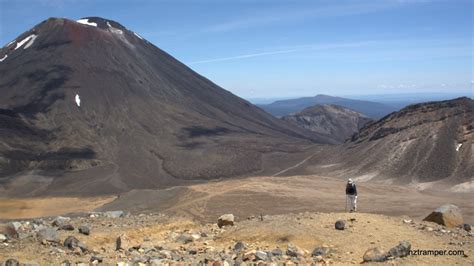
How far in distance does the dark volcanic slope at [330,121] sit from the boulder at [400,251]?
389 feet

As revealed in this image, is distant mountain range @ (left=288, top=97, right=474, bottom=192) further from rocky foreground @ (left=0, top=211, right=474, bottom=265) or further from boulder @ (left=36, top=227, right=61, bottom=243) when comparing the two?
boulder @ (left=36, top=227, right=61, bottom=243)

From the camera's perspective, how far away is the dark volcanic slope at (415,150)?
154 ft

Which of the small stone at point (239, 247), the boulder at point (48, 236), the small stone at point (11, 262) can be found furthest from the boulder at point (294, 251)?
the small stone at point (11, 262)

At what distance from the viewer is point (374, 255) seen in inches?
420

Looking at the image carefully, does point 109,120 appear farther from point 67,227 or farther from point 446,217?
point 446,217

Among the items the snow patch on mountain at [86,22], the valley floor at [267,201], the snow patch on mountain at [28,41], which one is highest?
the snow patch on mountain at [86,22]

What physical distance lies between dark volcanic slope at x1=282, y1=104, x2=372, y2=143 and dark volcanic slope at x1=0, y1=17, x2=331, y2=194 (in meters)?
28.7

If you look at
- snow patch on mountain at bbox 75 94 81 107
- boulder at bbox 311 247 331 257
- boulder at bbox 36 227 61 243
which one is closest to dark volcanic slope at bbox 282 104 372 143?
snow patch on mountain at bbox 75 94 81 107

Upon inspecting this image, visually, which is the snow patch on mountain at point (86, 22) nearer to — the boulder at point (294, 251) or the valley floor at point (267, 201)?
the valley floor at point (267, 201)

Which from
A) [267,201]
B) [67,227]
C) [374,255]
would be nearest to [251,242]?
[374,255]

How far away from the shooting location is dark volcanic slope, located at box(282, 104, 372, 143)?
136m

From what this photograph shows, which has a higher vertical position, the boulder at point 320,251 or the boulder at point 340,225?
the boulder at point 340,225

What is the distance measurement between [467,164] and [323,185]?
1400 cm

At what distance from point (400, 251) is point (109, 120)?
2658 inches
